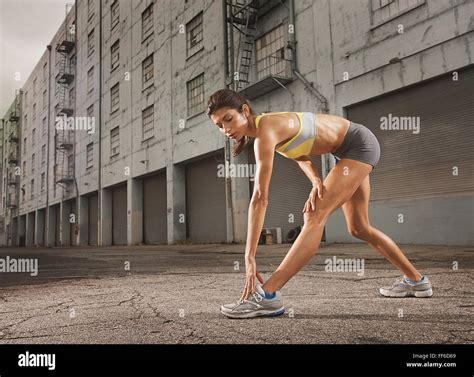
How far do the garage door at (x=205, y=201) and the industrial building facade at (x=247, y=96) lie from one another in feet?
0.23

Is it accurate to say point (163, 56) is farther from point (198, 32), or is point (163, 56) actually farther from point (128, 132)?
point (128, 132)

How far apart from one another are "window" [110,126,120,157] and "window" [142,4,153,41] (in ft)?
16.1

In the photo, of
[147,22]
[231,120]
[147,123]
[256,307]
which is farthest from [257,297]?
[147,22]

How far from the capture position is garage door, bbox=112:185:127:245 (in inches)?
819

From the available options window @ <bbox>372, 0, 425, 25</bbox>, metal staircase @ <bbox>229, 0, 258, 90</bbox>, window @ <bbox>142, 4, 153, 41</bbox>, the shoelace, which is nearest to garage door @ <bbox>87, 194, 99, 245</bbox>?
window @ <bbox>142, 4, 153, 41</bbox>

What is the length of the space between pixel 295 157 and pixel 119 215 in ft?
64.9

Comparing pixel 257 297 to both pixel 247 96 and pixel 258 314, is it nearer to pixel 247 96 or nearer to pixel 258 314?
pixel 258 314

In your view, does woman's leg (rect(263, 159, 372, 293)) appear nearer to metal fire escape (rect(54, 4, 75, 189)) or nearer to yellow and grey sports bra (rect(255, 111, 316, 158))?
yellow and grey sports bra (rect(255, 111, 316, 158))

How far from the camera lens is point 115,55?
2120cm

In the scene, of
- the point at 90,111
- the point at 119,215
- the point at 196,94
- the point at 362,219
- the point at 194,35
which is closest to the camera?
the point at 362,219

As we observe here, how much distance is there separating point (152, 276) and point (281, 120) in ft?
10.5

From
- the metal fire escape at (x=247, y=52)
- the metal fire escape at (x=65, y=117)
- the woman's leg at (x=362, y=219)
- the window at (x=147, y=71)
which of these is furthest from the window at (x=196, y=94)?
the metal fire escape at (x=65, y=117)

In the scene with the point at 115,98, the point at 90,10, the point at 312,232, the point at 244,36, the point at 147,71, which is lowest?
the point at 312,232

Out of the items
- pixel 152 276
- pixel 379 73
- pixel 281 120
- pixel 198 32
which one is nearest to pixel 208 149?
Answer: pixel 198 32
